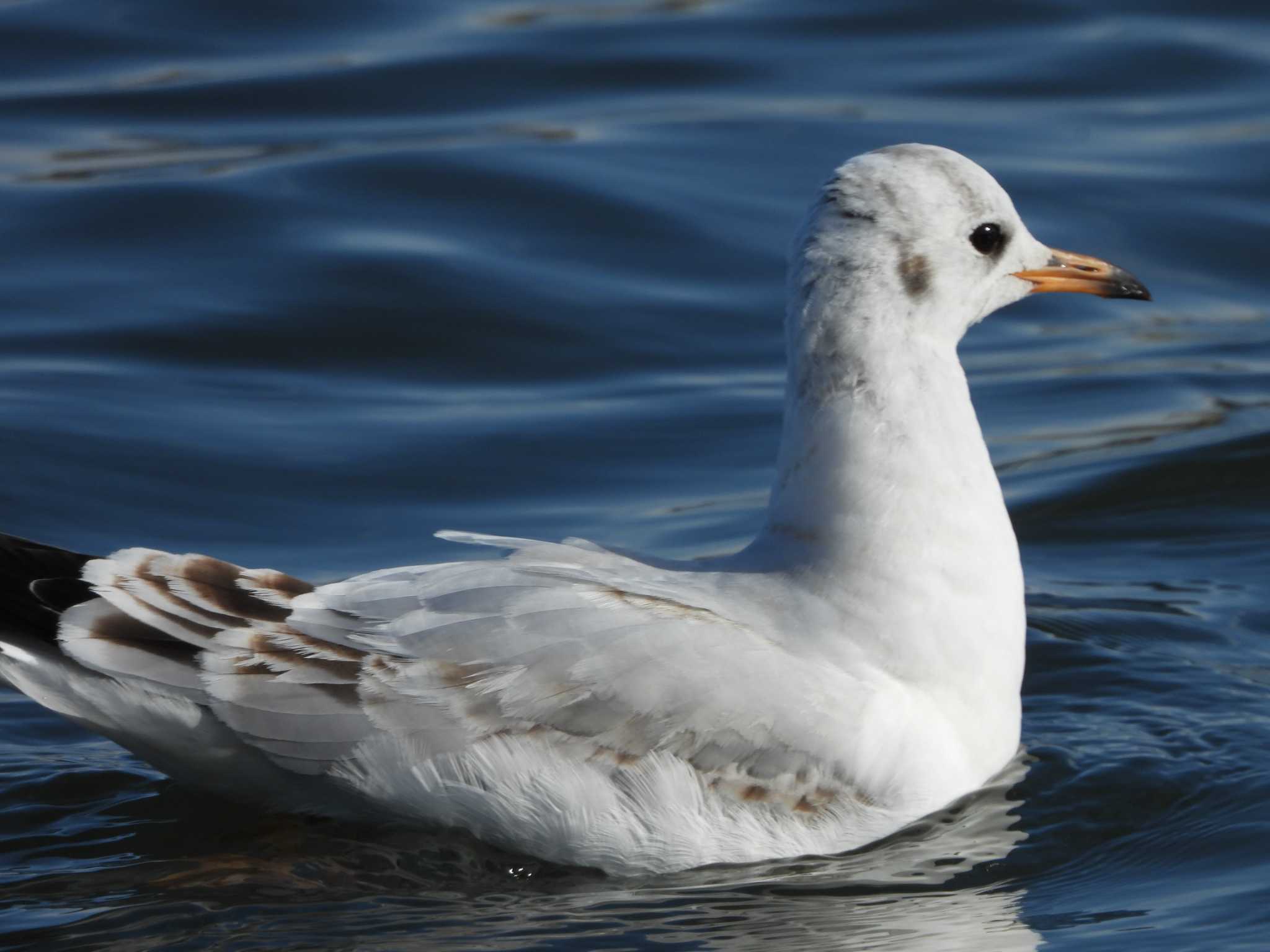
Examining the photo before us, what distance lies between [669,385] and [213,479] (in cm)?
247

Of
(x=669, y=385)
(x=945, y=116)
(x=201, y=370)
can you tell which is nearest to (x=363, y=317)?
(x=201, y=370)

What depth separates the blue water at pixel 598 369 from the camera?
5.67 metres

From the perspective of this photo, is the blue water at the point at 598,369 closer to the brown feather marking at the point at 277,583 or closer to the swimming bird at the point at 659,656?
the swimming bird at the point at 659,656

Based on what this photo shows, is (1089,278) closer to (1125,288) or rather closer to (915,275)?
(1125,288)

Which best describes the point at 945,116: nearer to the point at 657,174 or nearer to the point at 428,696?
the point at 657,174

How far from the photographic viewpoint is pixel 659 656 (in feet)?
18.3

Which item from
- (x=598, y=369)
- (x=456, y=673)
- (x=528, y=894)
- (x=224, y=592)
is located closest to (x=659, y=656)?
(x=456, y=673)

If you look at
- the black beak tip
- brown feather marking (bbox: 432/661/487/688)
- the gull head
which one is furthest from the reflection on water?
the black beak tip

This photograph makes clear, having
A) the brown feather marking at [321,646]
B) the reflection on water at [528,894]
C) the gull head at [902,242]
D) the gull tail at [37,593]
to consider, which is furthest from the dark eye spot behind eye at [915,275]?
the gull tail at [37,593]

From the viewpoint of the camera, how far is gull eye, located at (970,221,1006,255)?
6.20 meters

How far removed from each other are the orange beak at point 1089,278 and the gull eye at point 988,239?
0.34 metres

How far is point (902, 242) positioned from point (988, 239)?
405mm

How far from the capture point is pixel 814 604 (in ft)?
19.3

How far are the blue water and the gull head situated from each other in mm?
1449
